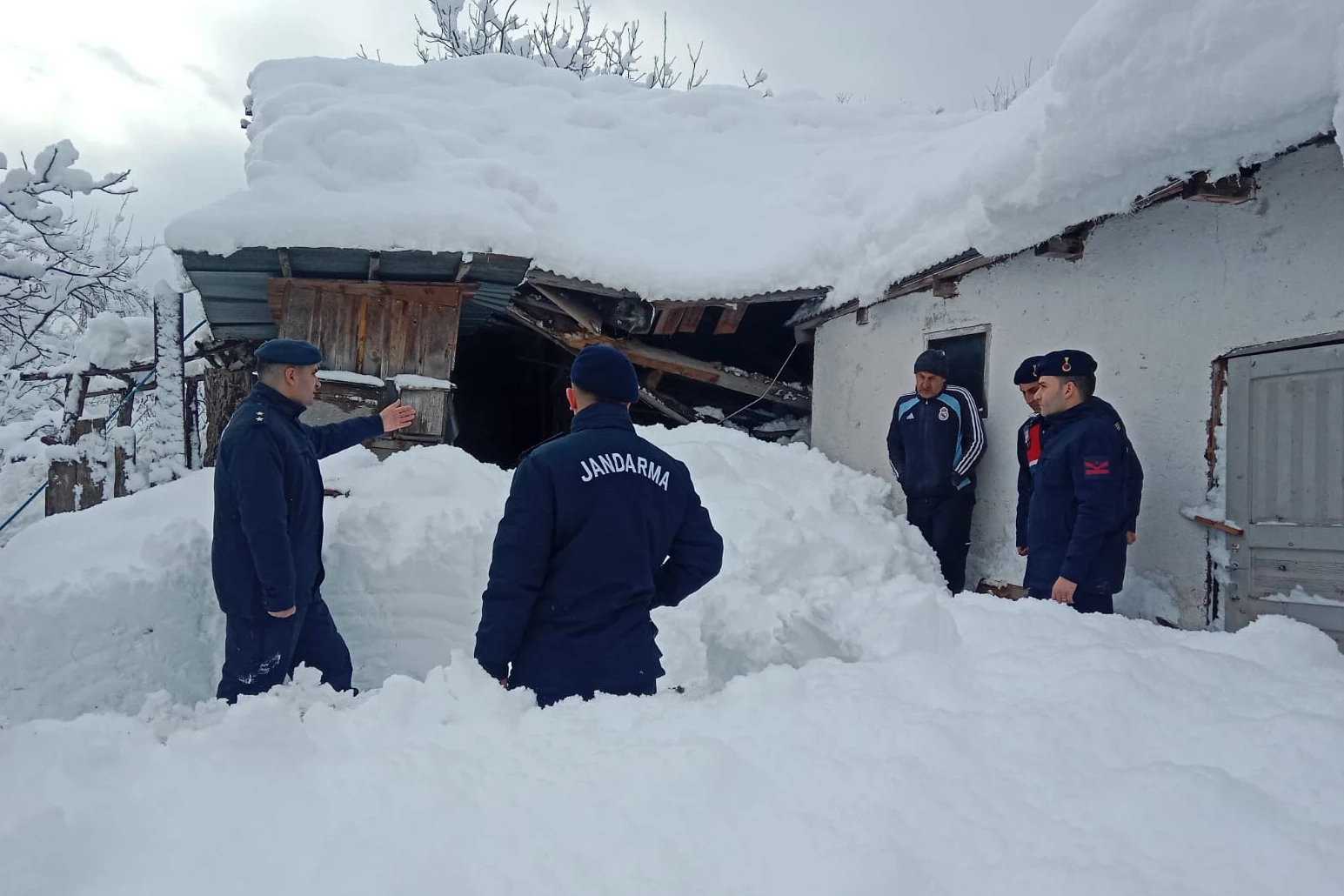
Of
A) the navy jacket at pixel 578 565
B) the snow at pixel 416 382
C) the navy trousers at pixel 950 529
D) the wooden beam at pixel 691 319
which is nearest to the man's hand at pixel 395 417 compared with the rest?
the navy jacket at pixel 578 565

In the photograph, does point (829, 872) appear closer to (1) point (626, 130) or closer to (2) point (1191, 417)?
(2) point (1191, 417)

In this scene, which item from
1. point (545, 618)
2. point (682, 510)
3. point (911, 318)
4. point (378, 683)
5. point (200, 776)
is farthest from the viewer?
point (911, 318)

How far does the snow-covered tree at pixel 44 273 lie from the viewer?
815 centimetres

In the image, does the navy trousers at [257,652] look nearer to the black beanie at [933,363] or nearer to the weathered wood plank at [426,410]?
the weathered wood plank at [426,410]

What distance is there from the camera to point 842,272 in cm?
793

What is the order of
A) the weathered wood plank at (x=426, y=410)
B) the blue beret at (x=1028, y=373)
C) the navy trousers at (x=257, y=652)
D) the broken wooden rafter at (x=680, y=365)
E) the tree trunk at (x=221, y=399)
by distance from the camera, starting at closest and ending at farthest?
the navy trousers at (x=257, y=652)
the blue beret at (x=1028, y=373)
the weathered wood plank at (x=426, y=410)
the broken wooden rafter at (x=680, y=365)
the tree trunk at (x=221, y=399)

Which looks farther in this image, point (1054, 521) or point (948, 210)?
point (948, 210)

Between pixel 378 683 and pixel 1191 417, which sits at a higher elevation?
pixel 1191 417

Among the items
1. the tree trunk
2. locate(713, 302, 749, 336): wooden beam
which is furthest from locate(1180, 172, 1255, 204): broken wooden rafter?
the tree trunk

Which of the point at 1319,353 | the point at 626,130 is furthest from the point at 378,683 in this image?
the point at 626,130

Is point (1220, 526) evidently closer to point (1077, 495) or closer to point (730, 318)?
point (1077, 495)

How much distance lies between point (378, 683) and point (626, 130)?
8.70m

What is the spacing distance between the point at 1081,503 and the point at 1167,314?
1449 mm

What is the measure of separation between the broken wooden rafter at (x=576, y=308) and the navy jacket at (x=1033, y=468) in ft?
15.9
